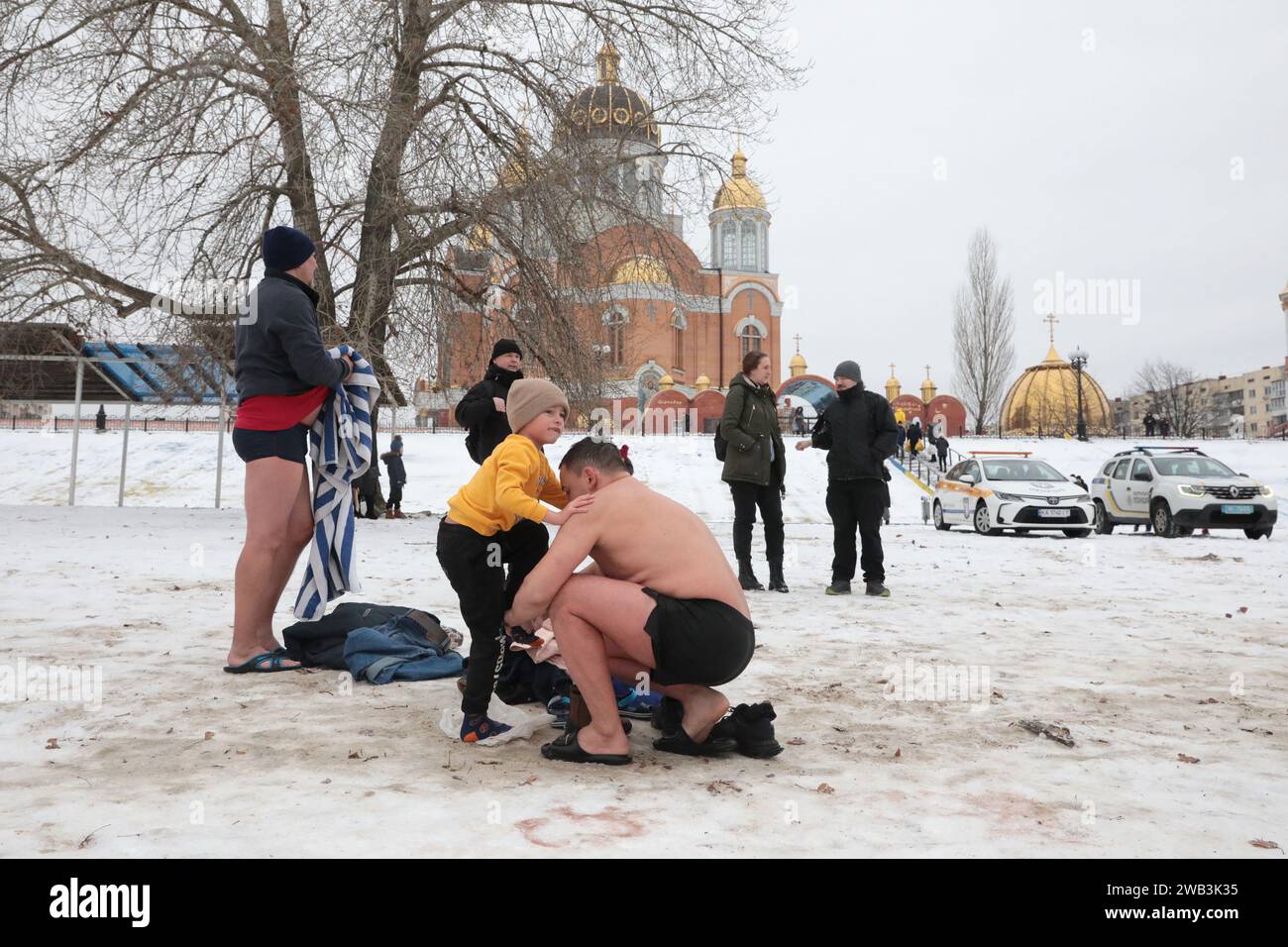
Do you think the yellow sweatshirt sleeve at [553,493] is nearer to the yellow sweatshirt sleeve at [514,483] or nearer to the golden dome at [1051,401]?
the yellow sweatshirt sleeve at [514,483]

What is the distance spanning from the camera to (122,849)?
217cm

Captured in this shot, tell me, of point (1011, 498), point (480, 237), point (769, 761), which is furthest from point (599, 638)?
point (1011, 498)

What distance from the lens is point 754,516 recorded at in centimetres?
759

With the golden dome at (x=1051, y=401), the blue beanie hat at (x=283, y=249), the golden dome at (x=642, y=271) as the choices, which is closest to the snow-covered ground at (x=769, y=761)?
the blue beanie hat at (x=283, y=249)

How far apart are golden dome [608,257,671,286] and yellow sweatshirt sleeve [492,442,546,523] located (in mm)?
11557

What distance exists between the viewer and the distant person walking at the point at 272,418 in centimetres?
425

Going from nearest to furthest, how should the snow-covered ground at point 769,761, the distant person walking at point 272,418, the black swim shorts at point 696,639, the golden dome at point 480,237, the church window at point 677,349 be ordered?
the snow-covered ground at point 769,761, the black swim shorts at point 696,639, the distant person walking at point 272,418, the golden dome at point 480,237, the church window at point 677,349

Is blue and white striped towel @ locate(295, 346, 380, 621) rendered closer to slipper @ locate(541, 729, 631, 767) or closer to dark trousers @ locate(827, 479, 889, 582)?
slipper @ locate(541, 729, 631, 767)

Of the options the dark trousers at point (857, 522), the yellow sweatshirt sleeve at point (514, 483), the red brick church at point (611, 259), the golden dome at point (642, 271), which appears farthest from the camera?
the golden dome at point (642, 271)

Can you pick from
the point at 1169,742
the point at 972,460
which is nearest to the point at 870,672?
the point at 1169,742

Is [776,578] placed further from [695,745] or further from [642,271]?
[642,271]

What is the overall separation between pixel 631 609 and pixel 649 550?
8.4 inches
